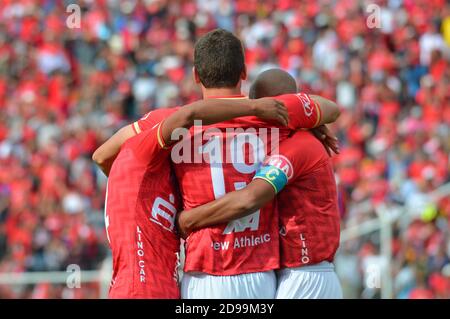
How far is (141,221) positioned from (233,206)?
47 centimetres

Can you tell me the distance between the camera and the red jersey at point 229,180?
190 inches

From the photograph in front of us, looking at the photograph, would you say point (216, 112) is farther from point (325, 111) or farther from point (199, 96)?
point (199, 96)

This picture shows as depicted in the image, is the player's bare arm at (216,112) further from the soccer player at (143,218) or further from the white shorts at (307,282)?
the white shorts at (307,282)

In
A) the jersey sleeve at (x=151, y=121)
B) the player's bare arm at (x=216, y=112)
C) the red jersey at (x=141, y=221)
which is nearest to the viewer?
the player's bare arm at (x=216, y=112)

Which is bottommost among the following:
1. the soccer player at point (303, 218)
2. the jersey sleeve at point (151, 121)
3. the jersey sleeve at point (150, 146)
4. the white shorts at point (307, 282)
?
the white shorts at point (307, 282)

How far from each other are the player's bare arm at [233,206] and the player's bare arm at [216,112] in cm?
32

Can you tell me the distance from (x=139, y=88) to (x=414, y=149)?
175 inches

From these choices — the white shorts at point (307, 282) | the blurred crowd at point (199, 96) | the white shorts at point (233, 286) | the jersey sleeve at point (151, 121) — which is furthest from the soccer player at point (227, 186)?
the blurred crowd at point (199, 96)

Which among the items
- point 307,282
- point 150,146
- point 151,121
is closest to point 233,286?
point 307,282

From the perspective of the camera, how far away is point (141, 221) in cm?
489

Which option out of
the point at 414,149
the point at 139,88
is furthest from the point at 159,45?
the point at 414,149

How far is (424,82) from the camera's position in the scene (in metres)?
14.0

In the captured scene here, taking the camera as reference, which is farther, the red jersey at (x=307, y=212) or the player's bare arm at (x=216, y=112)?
the red jersey at (x=307, y=212)
